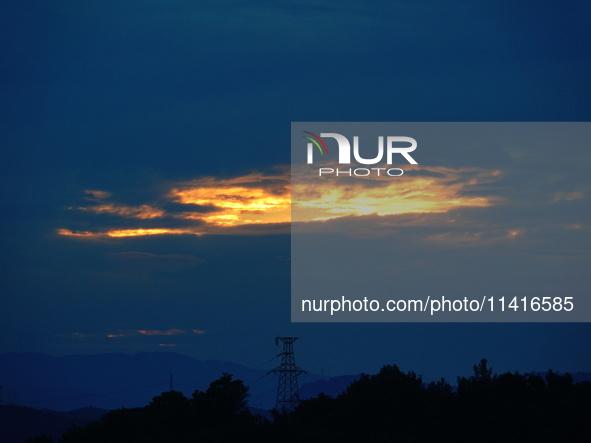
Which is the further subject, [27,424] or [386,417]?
[27,424]

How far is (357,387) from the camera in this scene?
6600 cm

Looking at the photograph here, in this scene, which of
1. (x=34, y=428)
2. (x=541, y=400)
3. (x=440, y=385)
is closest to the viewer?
(x=541, y=400)

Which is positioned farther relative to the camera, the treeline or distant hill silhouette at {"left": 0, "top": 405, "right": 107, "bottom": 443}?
distant hill silhouette at {"left": 0, "top": 405, "right": 107, "bottom": 443}

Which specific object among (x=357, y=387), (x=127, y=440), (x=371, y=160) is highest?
(x=371, y=160)

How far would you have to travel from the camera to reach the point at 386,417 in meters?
60.0

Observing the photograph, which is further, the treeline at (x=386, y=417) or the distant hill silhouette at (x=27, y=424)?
the distant hill silhouette at (x=27, y=424)

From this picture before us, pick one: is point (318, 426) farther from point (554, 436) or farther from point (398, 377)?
point (554, 436)

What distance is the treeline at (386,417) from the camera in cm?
5506

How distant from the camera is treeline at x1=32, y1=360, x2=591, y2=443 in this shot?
55.1 metres

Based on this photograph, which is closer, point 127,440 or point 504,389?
point 127,440

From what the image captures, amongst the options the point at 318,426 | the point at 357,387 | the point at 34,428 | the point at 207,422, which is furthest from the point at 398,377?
the point at 34,428

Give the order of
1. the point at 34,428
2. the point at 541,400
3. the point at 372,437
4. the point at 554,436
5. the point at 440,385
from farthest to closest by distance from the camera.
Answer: the point at 34,428, the point at 440,385, the point at 541,400, the point at 372,437, the point at 554,436

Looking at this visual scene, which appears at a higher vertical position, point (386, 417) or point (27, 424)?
point (27, 424)

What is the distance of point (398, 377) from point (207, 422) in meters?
15.3
